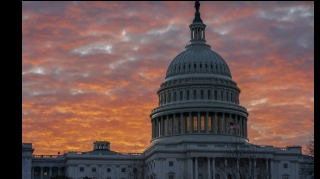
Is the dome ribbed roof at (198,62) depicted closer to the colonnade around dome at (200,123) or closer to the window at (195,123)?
the colonnade around dome at (200,123)

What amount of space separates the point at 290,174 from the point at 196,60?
131 ft

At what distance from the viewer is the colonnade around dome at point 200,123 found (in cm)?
16900

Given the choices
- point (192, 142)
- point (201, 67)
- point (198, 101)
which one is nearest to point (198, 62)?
point (201, 67)

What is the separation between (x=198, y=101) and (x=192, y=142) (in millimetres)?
14684

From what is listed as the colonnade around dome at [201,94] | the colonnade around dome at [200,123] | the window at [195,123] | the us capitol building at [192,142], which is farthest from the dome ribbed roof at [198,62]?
the window at [195,123]

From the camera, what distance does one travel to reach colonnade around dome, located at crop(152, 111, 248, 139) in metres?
169

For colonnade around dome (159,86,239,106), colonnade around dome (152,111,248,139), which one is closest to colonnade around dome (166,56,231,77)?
colonnade around dome (159,86,239,106)

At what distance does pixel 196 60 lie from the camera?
590 ft

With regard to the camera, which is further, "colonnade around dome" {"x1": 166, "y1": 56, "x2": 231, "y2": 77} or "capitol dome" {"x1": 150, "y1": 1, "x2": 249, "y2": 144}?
"colonnade around dome" {"x1": 166, "y1": 56, "x2": 231, "y2": 77}

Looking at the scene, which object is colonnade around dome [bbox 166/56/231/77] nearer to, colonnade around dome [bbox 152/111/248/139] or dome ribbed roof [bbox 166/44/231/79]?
dome ribbed roof [bbox 166/44/231/79]

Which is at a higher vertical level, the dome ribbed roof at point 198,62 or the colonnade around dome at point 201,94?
the dome ribbed roof at point 198,62
